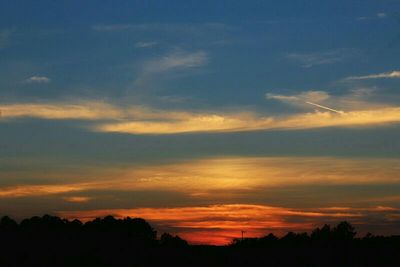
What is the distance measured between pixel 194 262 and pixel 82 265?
1605cm

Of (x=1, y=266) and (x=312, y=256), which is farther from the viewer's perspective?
(x=312, y=256)

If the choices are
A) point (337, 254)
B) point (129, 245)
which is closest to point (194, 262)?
point (129, 245)

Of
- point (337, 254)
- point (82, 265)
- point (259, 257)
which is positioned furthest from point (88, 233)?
point (337, 254)

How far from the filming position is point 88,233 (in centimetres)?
13088

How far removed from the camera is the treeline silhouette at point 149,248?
118312 millimetres

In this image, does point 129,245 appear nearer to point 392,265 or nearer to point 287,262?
point 287,262

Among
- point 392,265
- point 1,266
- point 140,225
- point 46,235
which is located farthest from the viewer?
point 140,225

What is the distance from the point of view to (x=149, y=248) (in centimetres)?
12800

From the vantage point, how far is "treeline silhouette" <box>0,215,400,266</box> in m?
118

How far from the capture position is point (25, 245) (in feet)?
398

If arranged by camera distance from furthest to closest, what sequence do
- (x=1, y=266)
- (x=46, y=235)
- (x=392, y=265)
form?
(x=46, y=235)
(x=392, y=265)
(x=1, y=266)

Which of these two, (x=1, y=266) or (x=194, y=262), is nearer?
(x=1, y=266)

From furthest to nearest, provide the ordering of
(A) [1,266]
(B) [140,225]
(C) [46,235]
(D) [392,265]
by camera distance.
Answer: (B) [140,225], (C) [46,235], (D) [392,265], (A) [1,266]

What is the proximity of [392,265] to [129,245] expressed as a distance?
35.3 metres
